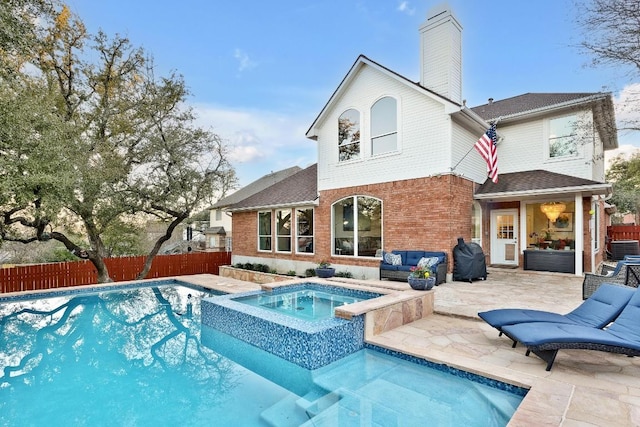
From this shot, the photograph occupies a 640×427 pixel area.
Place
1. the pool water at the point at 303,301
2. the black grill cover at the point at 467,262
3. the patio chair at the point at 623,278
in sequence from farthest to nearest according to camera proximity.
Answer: the black grill cover at the point at 467,262 < the pool water at the point at 303,301 < the patio chair at the point at 623,278

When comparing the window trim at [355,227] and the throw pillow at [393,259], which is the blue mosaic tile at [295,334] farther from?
the window trim at [355,227]

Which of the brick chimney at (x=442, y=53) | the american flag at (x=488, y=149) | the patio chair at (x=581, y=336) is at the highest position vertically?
the brick chimney at (x=442, y=53)

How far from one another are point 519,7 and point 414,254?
865 centimetres

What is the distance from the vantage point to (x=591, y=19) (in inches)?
306

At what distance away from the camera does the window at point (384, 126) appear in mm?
11133

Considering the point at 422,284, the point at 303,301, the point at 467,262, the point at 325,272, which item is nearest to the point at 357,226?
the point at 325,272

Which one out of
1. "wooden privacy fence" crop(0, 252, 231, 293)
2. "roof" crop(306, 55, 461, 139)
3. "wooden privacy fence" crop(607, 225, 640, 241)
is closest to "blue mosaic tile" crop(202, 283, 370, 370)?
"roof" crop(306, 55, 461, 139)

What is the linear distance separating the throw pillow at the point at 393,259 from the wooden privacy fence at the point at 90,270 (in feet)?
34.6

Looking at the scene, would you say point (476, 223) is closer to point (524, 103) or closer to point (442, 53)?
point (524, 103)

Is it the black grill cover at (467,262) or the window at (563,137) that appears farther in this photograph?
the window at (563,137)

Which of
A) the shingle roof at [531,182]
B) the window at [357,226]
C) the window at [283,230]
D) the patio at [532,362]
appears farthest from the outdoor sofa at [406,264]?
the window at [283,230]

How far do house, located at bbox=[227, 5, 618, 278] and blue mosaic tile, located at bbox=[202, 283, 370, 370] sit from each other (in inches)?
217

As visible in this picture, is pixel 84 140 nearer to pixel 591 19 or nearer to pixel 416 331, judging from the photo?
pixel 416 331

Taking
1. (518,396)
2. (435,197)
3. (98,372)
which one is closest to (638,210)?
(435,197)
